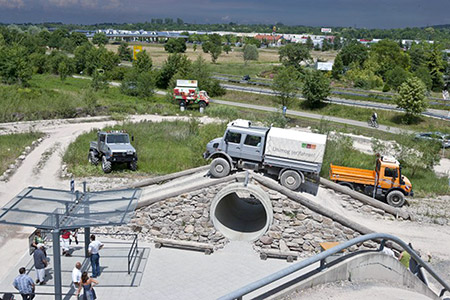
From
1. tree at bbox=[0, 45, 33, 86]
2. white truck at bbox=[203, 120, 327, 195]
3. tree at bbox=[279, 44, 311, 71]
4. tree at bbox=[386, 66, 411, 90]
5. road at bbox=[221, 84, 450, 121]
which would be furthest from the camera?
tree at bbox=[279, 44, 311, 71]

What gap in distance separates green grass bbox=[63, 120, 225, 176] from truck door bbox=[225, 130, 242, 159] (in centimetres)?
503

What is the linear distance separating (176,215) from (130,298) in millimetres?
4860

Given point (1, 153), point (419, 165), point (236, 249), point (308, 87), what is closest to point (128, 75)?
point (308, 87)

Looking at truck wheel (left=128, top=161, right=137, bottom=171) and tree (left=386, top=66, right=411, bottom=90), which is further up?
tree (left=386, top=66, right=411, bottom=90)

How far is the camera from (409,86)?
42.6 m

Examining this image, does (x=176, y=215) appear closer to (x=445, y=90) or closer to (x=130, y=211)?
(x=130, y=211)

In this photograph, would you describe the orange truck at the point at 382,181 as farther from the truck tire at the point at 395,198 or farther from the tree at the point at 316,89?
the tree at the point at 316,89

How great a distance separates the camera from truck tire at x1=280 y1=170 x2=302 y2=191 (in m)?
18.0

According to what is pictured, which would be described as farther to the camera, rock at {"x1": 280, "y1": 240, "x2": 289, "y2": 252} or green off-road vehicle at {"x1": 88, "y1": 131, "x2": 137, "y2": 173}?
green off-road vehicle at {"x1": 88, "y1": 131, "x2": 137, "y2": 173}

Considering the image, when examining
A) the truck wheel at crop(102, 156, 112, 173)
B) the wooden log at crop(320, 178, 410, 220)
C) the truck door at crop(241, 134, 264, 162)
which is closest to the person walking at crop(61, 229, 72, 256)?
the truck door at crop(241, 134, 264, 162)

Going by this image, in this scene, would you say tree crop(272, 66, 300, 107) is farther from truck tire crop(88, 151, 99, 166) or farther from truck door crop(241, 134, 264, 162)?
truck door crop(241, 134, 264, 162)

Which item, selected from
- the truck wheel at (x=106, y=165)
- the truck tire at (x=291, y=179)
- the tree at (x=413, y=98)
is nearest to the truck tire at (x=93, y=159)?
the truck wheel at (x=106, y=165)

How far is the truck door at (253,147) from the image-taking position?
60.3 ft

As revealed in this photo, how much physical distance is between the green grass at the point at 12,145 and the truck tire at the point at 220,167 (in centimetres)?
1315
